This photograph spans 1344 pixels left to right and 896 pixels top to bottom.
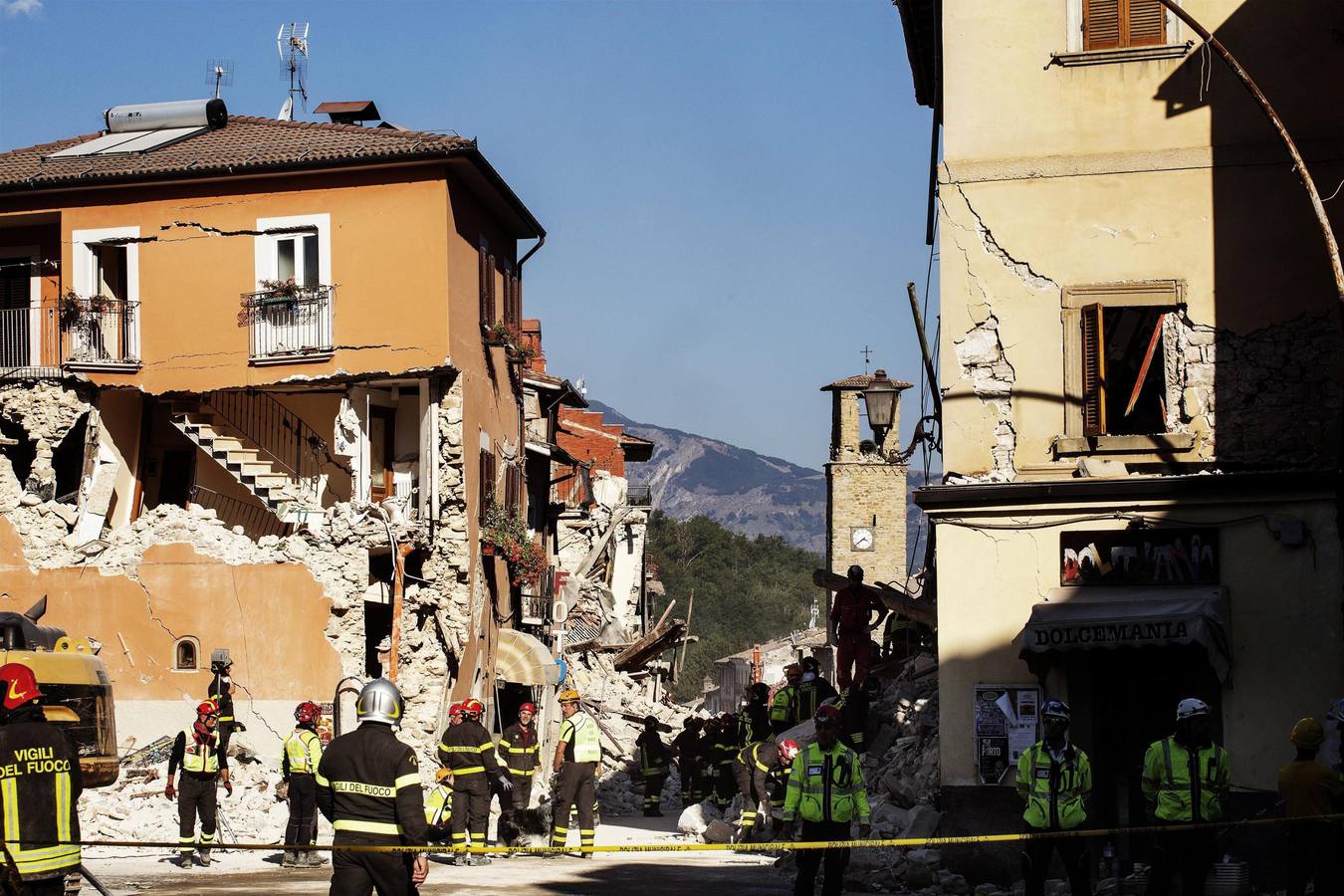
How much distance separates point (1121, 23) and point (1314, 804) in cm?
916

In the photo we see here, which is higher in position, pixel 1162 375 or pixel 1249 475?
pixel 1162 375

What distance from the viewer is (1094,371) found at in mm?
17375

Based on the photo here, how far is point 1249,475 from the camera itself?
53.5 ft

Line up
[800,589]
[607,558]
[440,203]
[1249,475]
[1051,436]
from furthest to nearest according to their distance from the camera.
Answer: [800,589], [607,558], [440,203], [1051,436], [1249,475]

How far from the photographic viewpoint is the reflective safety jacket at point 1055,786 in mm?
12492

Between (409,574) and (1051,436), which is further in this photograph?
(409,574)

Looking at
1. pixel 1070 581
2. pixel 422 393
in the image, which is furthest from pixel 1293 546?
pixel 422 393

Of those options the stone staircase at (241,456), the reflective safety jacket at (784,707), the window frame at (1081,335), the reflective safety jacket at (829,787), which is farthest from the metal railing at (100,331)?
the reflective safety jacket at (829,787)

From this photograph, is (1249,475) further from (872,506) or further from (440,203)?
(872,506)

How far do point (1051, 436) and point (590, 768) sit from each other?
6332mm

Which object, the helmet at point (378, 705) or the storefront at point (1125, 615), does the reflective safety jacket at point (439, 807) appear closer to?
the storefront at point (1125, 615)

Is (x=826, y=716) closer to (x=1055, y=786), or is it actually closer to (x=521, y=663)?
(x=1055, y=786)

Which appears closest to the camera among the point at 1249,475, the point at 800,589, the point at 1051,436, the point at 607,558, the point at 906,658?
the point at 1249,475

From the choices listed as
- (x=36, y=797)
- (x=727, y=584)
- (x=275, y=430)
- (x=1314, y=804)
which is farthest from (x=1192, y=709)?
(x=727, y=584)
